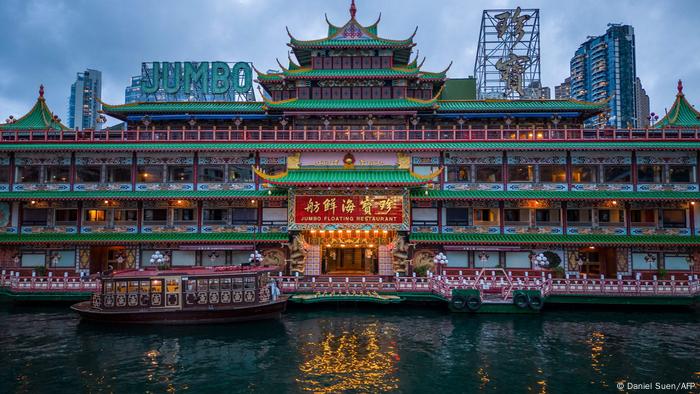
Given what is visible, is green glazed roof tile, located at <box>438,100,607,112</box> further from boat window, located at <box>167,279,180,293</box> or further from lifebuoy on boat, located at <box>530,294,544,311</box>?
boat window, located at <box>167,279,180,293</box>

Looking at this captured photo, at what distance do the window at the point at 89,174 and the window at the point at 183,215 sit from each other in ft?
24.4

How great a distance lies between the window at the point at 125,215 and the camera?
34500 millimetres

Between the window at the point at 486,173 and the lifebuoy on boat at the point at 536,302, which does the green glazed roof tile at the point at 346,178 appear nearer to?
the window at the point at 486,173

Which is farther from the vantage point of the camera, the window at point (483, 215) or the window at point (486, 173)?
the window at point (486, 173)

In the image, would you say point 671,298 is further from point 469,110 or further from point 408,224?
point 469,110

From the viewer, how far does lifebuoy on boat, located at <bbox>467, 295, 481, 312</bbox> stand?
2619 centimetres

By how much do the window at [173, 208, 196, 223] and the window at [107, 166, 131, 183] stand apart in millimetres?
5097

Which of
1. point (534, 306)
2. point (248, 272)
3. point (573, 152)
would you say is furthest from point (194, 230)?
point (573, 152)

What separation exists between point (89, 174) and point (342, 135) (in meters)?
22.4

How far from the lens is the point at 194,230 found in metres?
33.6

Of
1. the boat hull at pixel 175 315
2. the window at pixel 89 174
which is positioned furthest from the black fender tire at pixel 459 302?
the window at pixel 89 174

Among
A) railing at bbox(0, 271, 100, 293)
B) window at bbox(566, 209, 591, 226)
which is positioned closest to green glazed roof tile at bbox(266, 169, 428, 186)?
window at bbox(566, 209, 591, 226)

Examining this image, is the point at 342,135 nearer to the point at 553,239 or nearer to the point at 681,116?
the point at 553,239

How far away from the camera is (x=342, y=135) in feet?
115
